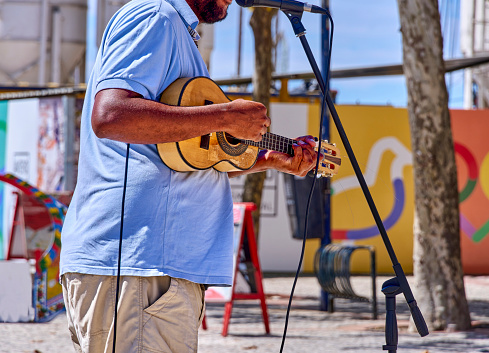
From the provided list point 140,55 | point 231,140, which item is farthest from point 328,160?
point 140,55

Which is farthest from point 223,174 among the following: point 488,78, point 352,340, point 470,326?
point 488,78

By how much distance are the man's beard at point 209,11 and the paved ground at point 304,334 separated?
152 inches

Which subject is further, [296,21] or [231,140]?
[296,21]

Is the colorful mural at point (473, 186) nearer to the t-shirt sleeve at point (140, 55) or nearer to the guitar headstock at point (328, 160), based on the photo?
the guitar headstock at point (328, 160)

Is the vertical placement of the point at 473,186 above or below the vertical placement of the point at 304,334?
above

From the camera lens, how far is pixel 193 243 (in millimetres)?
2150

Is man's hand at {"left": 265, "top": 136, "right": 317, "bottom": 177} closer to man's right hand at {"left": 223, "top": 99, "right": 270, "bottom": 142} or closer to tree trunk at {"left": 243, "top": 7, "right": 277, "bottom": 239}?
man's right hand at {"left": 223, "top": 99, "right": 270, "bottom": 142}

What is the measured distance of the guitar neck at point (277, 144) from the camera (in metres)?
2.76

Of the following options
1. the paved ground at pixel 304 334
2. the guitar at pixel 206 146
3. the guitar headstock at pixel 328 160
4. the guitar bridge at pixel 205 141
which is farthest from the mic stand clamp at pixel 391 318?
the paved ground at pixel 304 334

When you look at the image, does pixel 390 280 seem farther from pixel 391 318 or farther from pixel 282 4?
pixel 282 4

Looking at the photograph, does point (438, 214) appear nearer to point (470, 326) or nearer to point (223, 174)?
point (470, 326)

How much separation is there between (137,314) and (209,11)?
101cm

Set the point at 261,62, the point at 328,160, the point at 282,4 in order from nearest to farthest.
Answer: the point at 282,4 → the point at 328,160 → the point at 261,62

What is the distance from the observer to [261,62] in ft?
32.1
